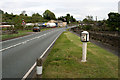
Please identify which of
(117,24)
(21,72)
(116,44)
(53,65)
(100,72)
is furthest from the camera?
(117,24)

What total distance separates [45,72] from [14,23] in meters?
37.3

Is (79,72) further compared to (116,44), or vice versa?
(116,44)

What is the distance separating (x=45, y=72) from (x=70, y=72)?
988mm

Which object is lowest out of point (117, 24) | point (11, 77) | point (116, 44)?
point (11, 77)

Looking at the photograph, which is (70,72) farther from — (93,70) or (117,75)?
(117,75)

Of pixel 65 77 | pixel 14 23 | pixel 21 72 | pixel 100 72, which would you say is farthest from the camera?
pixel 14 23

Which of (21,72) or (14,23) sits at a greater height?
(14,23)

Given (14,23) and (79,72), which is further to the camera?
(14,23)

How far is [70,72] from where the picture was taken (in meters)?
5.32

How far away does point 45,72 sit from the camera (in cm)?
538

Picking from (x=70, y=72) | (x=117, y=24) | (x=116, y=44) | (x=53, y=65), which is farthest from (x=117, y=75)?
(x=117, y=24)

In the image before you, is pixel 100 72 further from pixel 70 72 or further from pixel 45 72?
pixel 45 72

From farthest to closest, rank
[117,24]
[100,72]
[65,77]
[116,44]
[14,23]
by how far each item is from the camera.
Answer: [14,23] → [117,24] → [116,44] → [100,72] → [65,77]

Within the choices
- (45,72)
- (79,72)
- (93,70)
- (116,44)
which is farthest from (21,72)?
(116,44)
